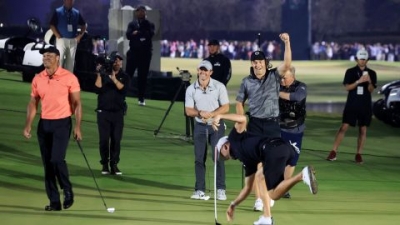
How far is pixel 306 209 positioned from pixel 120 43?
1881 centimetres

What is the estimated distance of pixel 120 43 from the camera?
34375 millimetres

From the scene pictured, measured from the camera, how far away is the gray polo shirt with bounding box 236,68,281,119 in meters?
14.9

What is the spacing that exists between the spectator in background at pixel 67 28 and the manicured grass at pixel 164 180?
1.36 m

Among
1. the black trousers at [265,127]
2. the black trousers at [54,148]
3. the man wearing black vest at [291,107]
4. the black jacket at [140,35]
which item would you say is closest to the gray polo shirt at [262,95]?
the black trousers at [265,127]

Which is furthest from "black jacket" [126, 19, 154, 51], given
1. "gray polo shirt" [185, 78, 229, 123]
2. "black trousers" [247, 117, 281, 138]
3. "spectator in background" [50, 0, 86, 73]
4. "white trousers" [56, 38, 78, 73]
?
"black trousers" [247, 117, 281, 138]

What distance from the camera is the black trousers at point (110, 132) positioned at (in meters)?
19.2

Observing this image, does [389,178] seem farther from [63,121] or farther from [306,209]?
[63,121]

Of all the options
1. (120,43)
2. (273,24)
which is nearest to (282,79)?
(120,43)

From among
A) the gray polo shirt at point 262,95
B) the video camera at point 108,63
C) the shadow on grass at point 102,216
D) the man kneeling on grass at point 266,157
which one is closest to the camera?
the man kneeling on grass at point 266,157

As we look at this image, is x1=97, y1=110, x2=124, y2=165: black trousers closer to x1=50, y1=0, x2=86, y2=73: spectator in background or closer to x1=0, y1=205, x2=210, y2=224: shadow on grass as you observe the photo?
x1=0, y1=205, x2=210, y2=224: shadow on grass

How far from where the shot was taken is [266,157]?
523 inches

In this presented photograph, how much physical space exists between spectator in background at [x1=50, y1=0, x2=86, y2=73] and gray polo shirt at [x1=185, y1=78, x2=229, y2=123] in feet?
38.3

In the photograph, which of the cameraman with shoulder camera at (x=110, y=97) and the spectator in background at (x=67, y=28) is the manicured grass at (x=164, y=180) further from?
the spectator in background at (x=67, y=28)

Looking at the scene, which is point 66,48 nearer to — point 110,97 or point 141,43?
point 141,43
